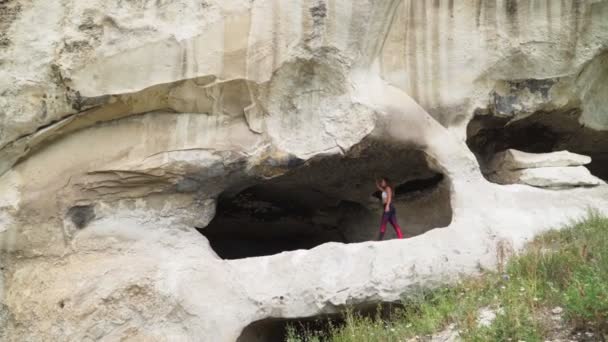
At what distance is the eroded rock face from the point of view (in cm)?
511

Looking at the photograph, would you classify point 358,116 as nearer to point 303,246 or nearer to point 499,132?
point 499,132

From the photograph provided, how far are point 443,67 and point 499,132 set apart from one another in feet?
3.92

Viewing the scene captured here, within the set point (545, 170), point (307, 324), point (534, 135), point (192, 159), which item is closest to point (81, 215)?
point (192, 159)

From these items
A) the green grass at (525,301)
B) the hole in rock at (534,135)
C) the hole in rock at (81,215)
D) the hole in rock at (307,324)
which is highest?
the hole in rock at (534,135)

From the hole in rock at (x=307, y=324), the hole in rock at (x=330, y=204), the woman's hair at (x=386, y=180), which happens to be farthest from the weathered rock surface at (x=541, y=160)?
the hole in rock at (x=307, y=324)

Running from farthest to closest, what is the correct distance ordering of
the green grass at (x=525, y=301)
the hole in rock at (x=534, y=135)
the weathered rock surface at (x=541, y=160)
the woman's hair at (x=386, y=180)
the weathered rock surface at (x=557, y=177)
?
the hole in rock at (x=534, y=135)
the woman's hair at (x=386, y=180)
the weathered rock surface at (x=541, y=160)
the weathered rock surface at (x=557, y=177)
the green grass at (x=525, y=301)

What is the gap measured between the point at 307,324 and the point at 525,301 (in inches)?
71.5

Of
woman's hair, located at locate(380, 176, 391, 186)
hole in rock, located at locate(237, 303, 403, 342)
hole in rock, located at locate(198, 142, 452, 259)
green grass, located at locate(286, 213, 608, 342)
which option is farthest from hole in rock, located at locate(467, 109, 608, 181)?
hole in rock, located at locate(237, 303, 403, 342)

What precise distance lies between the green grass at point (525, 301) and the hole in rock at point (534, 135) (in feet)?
5.77

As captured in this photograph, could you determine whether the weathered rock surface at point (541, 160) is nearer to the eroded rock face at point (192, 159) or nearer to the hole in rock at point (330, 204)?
the eroded rock face at point (192, 159)

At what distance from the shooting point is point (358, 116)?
18.9 feet

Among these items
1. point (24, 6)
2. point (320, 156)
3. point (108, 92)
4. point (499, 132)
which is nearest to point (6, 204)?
point (108, 92)

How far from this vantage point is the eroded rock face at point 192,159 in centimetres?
511

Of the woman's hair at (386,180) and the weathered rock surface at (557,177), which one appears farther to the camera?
the woman's hair at (386,180)
